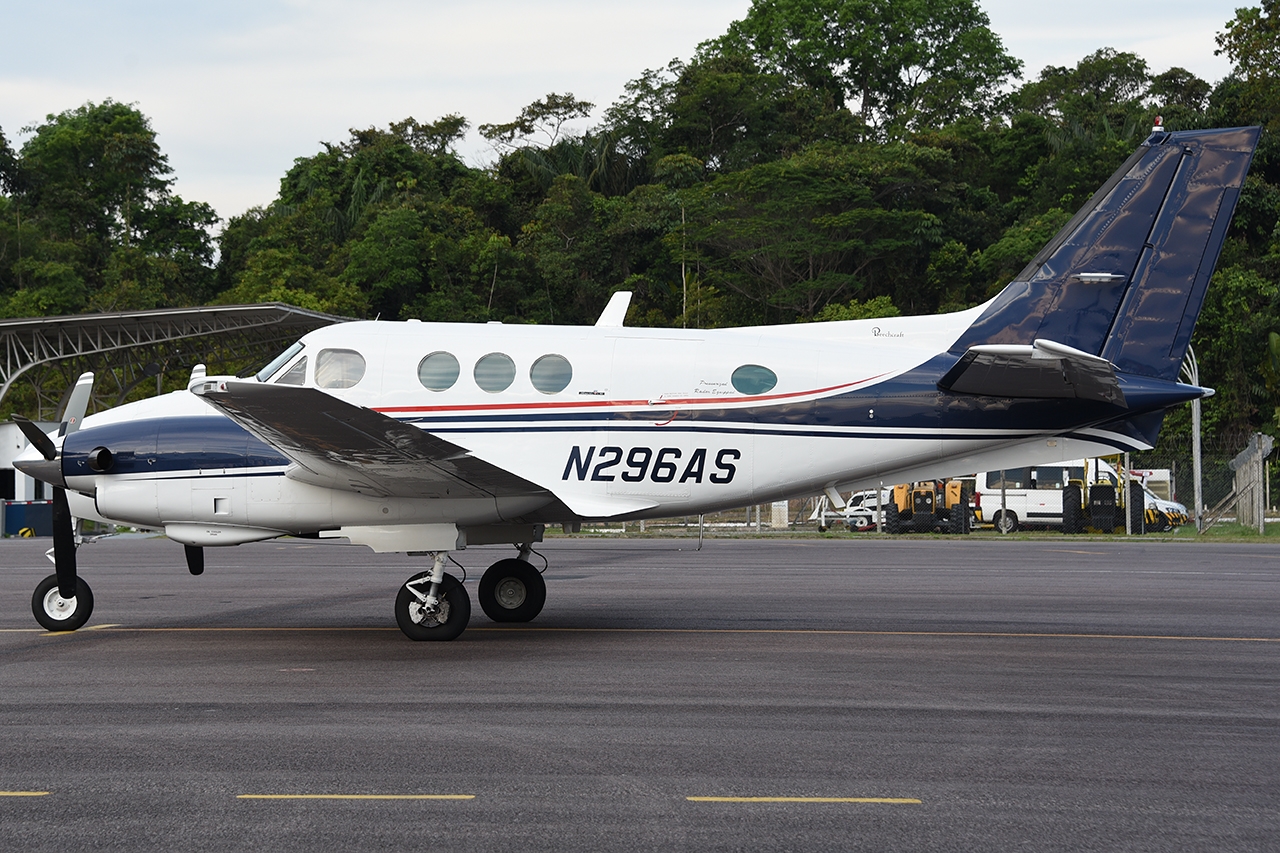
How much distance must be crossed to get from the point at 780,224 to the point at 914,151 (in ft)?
25.5

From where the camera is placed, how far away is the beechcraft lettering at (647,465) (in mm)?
11992

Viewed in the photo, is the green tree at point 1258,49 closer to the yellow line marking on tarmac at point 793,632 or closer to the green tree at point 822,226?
the green tree at point 822,226

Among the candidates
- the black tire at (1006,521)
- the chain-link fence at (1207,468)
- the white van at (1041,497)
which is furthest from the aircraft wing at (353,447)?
the chain-link fence at (1207,468)

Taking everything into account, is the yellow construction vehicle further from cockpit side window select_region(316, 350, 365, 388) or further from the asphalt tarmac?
cockpit side window select_region(316, 350, 365, 388)

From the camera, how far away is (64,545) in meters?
12.3

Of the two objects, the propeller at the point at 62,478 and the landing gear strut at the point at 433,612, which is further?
the propeller at the point at 62,478

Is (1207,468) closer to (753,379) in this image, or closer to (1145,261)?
(1145,261)

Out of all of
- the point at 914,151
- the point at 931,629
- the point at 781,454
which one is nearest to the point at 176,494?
the point at 781,454

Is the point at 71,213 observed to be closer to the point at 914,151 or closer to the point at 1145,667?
the point at 914,151

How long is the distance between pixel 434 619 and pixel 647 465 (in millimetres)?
2675

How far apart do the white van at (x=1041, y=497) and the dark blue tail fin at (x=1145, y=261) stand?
24.6 meters

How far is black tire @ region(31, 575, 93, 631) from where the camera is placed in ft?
41.2

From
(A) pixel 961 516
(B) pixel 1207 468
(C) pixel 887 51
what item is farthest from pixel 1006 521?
(C) pixel 887 51

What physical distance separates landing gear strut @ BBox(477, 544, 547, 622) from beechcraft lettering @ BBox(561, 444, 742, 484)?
5.90ft
